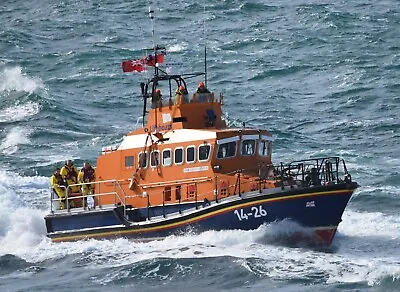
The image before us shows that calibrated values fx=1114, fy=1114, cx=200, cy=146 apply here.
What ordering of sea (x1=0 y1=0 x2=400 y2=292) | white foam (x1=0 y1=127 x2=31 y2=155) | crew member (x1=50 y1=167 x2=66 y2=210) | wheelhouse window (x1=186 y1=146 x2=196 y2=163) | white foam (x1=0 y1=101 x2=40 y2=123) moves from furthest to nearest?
white foam (x1=0 y1=101 x2=40 y2=123), white foam (x1=0 y1=127 x2=31 y2=155), crew member (x1=50 y1=167 x2=66 y2=210), wheelhouse window (x1=186 y1=146 x2=196 y2=163), sea (x1=0 y1=0 x2=400 y2=292)

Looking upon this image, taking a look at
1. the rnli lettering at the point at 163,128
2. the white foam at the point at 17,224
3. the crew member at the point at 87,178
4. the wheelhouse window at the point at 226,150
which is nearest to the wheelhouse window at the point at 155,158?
the rnli lettering at the point at 163,128

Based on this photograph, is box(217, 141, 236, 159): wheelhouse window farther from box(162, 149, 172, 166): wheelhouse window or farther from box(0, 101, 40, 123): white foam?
box(0, 101, 40, 123): white foam

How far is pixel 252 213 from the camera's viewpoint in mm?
24703

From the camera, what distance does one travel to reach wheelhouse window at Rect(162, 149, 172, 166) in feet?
86.5

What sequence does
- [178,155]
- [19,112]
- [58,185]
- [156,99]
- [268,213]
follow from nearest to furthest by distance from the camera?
[268,213], [178,155], [156,99], [58,185], [19,112]

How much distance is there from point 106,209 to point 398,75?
73.7ft

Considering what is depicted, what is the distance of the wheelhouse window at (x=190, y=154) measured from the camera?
25944mm

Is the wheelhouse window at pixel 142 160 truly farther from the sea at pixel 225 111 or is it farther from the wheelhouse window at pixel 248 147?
the wheelhouse window at pixel 248 147

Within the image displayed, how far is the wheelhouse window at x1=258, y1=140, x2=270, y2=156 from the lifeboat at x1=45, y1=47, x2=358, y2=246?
0.9 inches

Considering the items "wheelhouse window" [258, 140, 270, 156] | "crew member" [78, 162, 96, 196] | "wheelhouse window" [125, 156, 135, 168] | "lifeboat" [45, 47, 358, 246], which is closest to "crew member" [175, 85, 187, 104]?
"lifeboat" [45, 47, 358, 246]

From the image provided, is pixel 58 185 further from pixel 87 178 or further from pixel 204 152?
pixel 204 152

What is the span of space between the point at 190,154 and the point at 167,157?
696mm

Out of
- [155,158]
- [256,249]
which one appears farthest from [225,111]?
[256,249]

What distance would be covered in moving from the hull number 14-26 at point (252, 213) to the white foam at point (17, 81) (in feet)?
71.8
